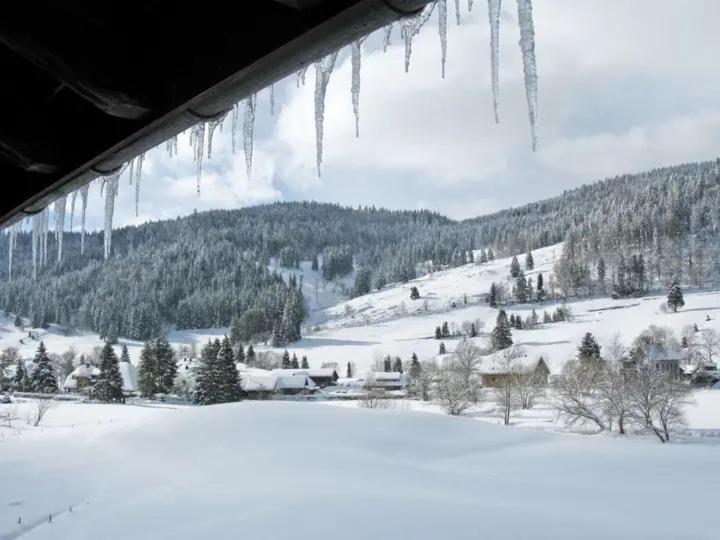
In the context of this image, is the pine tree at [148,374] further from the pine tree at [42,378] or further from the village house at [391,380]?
the village house at [391,380]

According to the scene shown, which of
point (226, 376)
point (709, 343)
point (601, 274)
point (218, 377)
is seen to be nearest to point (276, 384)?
point (226, 376)

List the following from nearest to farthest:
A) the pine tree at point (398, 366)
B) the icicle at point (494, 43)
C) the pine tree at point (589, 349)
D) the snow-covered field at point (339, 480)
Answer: the icicle at point (494, 43) → the snow-covered field at point (339, 480) → the pine tree at point (589, 349) → the pine tree at point (398, 366)

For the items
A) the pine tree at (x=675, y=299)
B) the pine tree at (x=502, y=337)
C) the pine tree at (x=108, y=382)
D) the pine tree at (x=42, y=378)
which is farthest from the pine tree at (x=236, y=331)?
the pine tree at (x=675, y=299)

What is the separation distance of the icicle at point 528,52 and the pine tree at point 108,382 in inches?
2882

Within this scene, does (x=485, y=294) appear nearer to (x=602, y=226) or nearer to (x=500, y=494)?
(x=602, y=226)

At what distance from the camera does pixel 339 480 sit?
68.4 feet

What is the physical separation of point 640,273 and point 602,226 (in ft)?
175

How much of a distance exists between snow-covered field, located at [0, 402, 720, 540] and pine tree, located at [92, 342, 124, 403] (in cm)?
3442

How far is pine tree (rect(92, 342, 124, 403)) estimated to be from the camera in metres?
69.1

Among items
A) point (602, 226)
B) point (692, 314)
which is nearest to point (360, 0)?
point (692, 314)

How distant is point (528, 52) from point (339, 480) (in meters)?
20.0

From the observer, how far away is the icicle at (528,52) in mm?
2986

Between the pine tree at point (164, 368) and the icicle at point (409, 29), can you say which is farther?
the pine tree at point (164, 368)

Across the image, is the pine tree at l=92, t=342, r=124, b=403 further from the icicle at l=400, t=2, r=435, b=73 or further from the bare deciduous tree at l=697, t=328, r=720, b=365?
the bare deciduous tree at l=697, t=328, r=720, b=365
